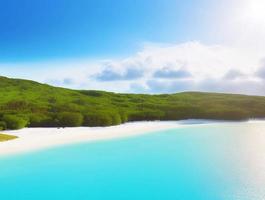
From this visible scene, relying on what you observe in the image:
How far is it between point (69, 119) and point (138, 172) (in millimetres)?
22305

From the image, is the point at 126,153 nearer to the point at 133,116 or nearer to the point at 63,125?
the point at 63,125

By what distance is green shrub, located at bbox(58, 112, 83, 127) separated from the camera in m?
39.3

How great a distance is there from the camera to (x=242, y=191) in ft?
47.3

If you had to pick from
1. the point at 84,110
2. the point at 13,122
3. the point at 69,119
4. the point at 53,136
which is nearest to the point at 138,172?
the point at 53,136

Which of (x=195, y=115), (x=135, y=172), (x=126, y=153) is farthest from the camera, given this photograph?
(x=195, y=115)

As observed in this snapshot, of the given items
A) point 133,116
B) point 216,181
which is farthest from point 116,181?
point 133,116

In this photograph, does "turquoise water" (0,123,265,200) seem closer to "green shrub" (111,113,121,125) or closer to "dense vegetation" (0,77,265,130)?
"dense vegetation" (0,77,265,130)

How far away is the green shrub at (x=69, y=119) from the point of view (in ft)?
129

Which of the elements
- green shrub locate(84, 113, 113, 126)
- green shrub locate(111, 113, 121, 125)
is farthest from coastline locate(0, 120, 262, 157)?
green shrub locate(111, 113, 121, 125)

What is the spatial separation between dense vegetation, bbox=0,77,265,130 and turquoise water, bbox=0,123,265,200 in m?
12.4

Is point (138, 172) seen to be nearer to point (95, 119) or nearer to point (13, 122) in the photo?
point (13, 122)

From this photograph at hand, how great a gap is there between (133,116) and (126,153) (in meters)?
26.4

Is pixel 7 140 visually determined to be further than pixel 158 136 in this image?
No

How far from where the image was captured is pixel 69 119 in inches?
1554
